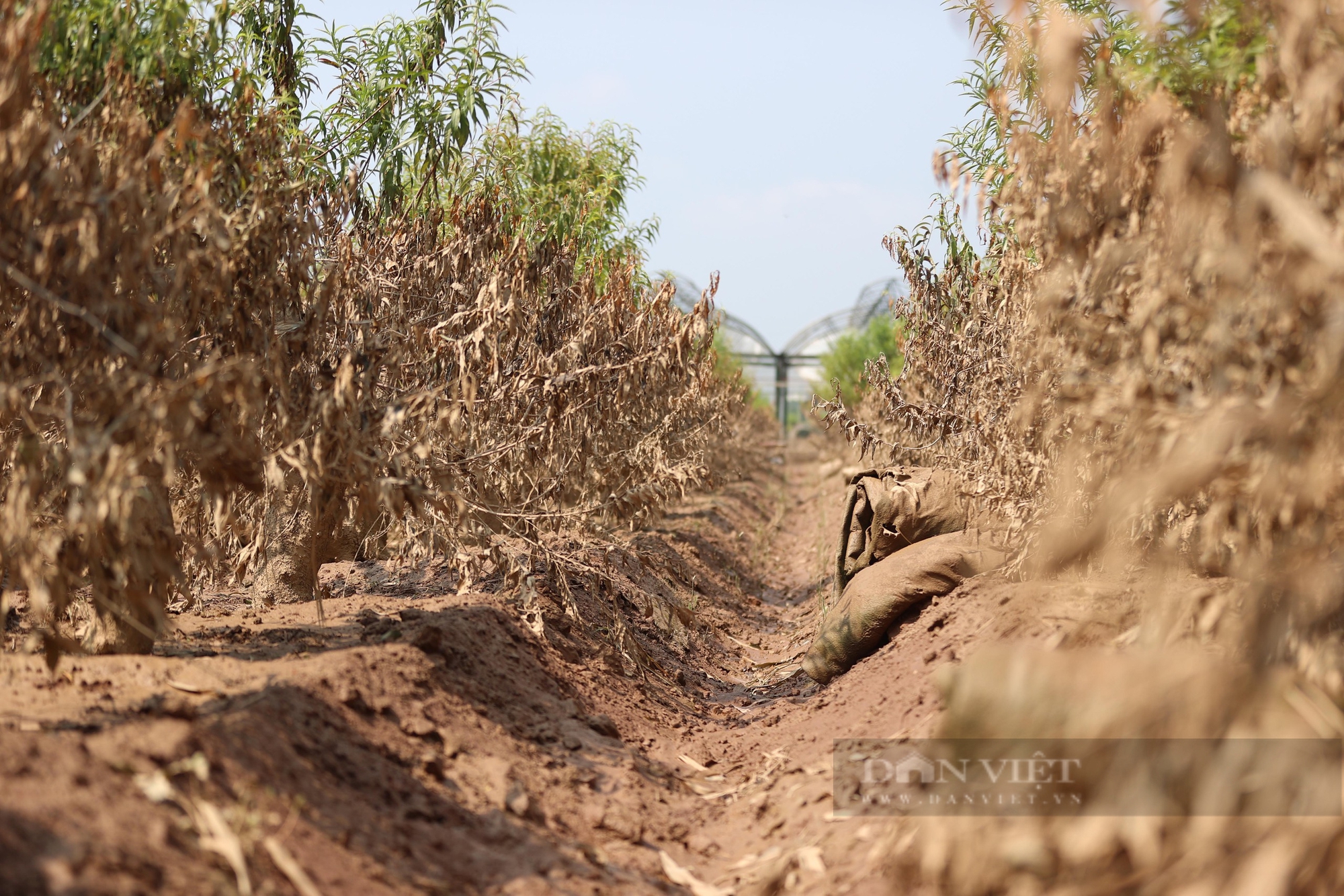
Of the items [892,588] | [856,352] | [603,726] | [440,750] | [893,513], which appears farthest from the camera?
[856,352]

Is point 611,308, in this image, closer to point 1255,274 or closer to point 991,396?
point 991,396

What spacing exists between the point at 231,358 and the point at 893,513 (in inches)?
162

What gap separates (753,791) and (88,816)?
2979 millimetres

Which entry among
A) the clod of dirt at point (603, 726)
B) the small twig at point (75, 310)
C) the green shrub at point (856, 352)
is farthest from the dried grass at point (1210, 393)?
the green shrub at point (856, 352)

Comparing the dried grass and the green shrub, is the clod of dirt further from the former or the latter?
the green shrub

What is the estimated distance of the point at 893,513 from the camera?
20.5 feet

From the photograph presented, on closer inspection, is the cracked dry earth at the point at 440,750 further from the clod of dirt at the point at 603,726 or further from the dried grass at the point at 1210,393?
the dried grass at the point at 1210,393

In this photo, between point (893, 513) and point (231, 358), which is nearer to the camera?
point (231, 358)

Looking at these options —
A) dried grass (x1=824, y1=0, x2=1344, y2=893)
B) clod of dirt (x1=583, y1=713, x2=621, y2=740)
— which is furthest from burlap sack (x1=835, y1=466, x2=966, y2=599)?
dried grass (x1=824, y1=0, x2=1344, y2=893)

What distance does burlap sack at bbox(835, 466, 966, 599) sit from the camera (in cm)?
626

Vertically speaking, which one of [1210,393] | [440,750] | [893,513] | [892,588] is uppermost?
[1210,393]

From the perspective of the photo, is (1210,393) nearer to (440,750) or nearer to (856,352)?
(440,750)

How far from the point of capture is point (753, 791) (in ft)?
14.8

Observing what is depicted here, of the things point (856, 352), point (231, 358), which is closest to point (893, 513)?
point (231, 358)
